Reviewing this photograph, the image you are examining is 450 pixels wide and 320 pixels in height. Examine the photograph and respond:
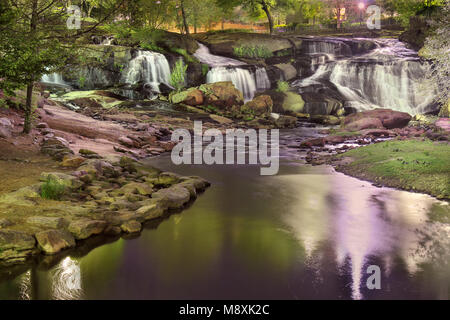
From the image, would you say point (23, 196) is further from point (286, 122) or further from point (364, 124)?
point (286, 122)

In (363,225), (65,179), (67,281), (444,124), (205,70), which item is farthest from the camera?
(205,70)

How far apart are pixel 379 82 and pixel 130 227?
2965cm

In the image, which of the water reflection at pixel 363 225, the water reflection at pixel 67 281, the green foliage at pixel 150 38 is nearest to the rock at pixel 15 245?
the water reflection at pixel 67 281

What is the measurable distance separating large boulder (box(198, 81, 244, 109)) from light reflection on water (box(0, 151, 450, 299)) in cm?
1874

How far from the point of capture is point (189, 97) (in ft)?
95.0

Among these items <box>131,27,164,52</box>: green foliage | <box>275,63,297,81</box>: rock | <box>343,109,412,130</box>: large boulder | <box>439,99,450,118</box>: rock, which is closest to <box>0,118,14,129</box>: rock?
<box>343,109,412,130</box>: large boulder

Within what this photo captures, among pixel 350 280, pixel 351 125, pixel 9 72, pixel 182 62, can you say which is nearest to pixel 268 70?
pixel 182 62

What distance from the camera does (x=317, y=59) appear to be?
36688 millimetres

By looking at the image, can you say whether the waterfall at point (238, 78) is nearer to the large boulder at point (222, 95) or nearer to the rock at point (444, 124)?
the large boulder at point (222, 95)

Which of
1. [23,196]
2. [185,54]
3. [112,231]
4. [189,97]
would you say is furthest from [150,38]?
[112,231]

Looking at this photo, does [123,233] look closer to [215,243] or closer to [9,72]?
[215,243]

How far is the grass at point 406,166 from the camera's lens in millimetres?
11484

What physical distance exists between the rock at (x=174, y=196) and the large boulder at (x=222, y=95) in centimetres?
1913

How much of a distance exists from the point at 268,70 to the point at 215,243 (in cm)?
2864
